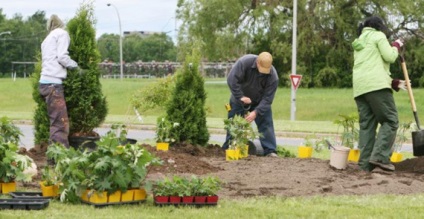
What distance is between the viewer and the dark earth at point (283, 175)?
825cm

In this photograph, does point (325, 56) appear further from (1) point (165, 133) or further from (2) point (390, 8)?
(1) point (165, 133)

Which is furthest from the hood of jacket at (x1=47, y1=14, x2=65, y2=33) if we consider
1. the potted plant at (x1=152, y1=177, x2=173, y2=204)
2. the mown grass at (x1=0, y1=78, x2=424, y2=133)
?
the mown grass at (x1=0, y1=78, x2=424, y2=133)

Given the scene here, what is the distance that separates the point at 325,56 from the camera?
47562mm

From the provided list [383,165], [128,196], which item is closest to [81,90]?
[383,165]

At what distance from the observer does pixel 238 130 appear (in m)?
11.2

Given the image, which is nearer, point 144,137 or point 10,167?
point 10,167

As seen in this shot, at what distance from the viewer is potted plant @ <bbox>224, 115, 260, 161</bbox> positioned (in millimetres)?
11093

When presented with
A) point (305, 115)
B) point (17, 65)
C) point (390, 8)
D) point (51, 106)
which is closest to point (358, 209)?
point (51, 106)

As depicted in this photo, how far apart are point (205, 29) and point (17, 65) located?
67.1 meters

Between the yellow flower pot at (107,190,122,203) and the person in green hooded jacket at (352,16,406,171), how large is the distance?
3.90 meters

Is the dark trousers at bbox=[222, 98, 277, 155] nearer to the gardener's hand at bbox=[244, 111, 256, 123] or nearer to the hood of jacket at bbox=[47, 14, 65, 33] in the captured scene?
the gardener's hand at bbox=[244, 111, 256, 123]

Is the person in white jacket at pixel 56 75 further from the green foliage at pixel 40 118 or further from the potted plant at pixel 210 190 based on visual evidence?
the potted plant at pixel 210 190

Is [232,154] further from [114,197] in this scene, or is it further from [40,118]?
[114,197]

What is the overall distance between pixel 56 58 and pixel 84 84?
1178 millimetres
